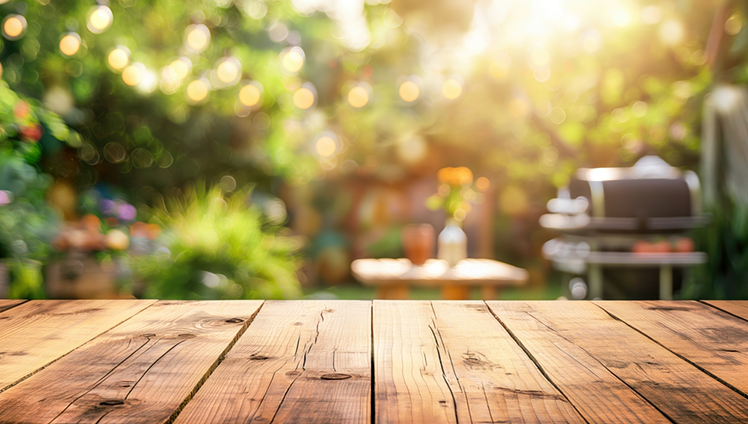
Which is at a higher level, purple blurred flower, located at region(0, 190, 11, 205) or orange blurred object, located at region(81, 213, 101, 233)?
purple blurred flower, located at region(0, 190, 11, 205)

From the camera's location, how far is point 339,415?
78cm

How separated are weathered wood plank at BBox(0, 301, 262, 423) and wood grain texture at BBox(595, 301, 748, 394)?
854 mm

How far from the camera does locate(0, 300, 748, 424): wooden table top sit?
0.80m

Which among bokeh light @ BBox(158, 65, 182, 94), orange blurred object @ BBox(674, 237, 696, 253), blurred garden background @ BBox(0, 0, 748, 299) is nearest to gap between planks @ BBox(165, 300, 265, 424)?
blurred garden background @ BBox(0, 0, 748, 299)

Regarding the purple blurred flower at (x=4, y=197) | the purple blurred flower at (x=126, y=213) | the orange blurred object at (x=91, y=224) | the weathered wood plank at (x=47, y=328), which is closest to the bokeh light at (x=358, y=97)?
the orange blurred object at (x=91, y=224)

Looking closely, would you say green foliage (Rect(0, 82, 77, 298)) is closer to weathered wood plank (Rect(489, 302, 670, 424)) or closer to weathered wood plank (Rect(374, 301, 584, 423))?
weathered wood plank (Rect(374, 301, 584, 423))

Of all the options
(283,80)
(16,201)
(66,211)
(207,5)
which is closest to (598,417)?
(16,201)

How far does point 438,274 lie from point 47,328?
2.96 m

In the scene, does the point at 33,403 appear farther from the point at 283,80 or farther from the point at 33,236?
the point at 283,80

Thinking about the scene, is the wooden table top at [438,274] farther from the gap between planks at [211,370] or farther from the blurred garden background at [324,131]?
the gap between planks at [211,370]

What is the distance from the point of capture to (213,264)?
3.89 meters

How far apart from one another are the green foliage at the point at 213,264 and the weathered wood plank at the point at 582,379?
2758 millimetres

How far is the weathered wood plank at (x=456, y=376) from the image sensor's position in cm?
79

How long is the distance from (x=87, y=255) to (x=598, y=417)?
471cm
